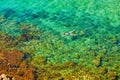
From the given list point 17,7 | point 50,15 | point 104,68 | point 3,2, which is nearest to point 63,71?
point 104,68

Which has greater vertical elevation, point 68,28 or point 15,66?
point 68,28

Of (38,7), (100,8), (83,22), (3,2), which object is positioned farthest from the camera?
(3,2)

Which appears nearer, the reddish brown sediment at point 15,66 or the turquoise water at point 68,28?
the reddish brown sediment at point 15,66

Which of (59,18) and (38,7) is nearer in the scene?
(59,18)

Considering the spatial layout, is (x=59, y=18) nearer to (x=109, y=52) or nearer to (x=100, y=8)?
(x=100, y=8)

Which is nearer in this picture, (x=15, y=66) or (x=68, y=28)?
(x=15, y=66)

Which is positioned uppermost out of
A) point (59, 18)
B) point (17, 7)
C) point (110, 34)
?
point (17, 7)

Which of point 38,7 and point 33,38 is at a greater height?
point 38,7

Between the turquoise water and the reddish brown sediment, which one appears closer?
the reddish brown sediment
